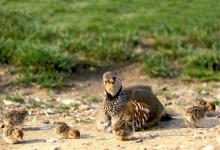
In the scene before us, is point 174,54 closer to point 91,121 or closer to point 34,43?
point 34,43

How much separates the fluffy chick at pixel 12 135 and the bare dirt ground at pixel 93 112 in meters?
0.07

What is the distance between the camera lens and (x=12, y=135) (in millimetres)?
9211

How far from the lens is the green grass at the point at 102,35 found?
13.6m

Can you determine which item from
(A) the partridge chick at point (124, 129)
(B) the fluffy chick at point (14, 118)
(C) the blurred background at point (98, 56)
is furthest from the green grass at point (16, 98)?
(A) the partridge chick at point (124, 129)

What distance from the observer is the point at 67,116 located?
11.2 meters

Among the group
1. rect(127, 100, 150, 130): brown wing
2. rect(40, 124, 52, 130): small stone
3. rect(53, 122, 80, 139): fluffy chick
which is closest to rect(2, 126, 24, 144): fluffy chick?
rect(53, 122, 80, 139): fluffy chick

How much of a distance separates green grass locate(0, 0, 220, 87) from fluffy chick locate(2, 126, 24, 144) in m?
3.64

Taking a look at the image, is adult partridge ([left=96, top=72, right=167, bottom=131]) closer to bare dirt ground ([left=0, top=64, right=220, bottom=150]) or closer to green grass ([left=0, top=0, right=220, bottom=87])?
bare dirt ground ([left=0, top=64, right=220, bottom=150])

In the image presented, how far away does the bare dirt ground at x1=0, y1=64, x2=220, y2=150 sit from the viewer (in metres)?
8.90

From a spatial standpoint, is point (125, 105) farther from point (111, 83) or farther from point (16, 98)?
point (16, 98)

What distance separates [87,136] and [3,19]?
6431 mm

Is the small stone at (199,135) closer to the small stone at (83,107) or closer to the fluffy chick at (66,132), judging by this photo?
the fluffy chick at (66,132)

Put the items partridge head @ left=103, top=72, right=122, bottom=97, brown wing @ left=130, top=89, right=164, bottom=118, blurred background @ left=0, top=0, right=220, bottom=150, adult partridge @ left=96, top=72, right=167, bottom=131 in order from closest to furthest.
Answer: partridge head @ left=103, top=72, right=122, bottom=97 < adult partridge @ left=96, top=72, right=167, bottom=131 < brown wing @ left=130, top=89, right=164, bottom=118 < blurred background @ left=0, top=0, right=220, bottom=150

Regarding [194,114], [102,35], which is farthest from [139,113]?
[102,35]
